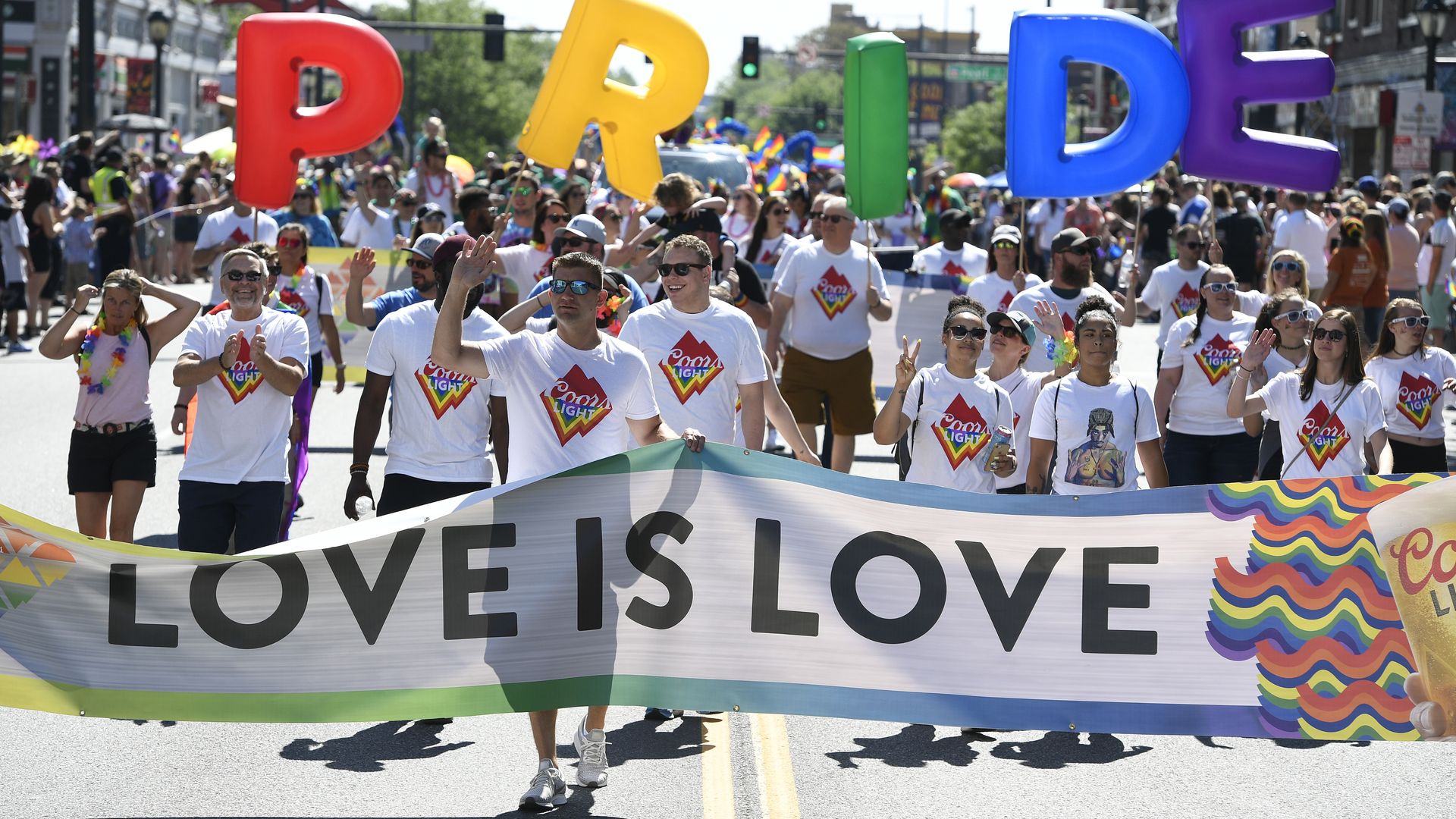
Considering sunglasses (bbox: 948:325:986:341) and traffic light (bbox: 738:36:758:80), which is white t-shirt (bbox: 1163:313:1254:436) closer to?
sunglasses (bbox: 948:325:986:341)

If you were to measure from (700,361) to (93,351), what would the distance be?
116 inches

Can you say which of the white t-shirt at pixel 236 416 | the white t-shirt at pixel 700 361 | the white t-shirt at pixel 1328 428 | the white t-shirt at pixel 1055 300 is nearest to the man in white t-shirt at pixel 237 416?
the white t-shirt at pixel 236 416

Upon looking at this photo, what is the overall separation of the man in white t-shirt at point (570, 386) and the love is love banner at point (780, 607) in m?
0.44

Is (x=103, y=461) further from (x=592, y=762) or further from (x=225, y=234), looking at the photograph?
(x=225, y=234)

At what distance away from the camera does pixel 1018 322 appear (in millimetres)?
8664

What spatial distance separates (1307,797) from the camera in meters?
6.48

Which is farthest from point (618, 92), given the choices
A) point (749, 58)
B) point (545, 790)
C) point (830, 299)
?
point (749, 58)

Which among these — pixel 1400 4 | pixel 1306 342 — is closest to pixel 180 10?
pixel 1400 4

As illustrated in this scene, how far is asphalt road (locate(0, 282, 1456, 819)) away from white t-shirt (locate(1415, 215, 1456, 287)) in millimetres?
12987

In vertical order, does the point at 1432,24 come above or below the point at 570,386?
above

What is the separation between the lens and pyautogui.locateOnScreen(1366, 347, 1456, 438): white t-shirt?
9.16 metres

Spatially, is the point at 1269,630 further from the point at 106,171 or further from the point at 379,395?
the point at 106,171

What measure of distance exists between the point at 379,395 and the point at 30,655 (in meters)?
2.18

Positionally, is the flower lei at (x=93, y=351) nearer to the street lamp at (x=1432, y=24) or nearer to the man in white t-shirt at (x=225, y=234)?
the man in white t-shirt at (x=225, y=234)
